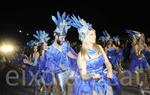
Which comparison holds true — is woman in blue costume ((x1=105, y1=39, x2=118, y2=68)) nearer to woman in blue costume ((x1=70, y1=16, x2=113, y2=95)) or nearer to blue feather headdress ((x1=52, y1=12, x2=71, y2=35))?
blue feather headdress ((x1=52, y1=12, x2=71, y2=35))

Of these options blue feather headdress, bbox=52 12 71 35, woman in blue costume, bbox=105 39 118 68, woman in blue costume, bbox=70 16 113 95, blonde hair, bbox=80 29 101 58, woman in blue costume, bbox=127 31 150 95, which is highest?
woman in blue costume, bbox=105 39 118 68

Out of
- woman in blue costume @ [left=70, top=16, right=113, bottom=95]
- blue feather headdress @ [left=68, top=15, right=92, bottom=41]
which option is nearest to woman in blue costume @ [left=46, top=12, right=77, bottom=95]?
blue feather headdress @ [left=68, top=15, right=92, bottom=41]

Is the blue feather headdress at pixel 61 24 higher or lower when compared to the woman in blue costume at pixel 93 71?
higher

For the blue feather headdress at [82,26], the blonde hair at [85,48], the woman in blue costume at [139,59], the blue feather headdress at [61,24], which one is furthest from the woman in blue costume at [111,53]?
the blonde hair at [85,48]

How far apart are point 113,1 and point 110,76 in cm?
3258

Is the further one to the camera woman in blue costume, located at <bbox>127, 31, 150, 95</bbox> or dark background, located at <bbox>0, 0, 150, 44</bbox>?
dark background, located at <bbox>0, 0, 150, 44</bbox>

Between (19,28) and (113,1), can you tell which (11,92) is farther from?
(19,28)

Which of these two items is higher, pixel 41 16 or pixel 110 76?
pixel 41 16

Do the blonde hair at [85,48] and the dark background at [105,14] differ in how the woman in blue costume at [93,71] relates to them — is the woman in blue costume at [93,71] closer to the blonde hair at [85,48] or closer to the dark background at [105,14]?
the blonde hair at [85,48]

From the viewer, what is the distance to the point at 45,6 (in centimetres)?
5103

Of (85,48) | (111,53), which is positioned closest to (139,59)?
(85,48)

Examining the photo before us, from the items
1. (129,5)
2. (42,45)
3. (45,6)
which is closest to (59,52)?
(42,45)

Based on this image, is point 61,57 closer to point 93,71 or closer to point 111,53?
point 93,71

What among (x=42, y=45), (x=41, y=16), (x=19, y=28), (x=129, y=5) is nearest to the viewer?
(x=42, y=45)
